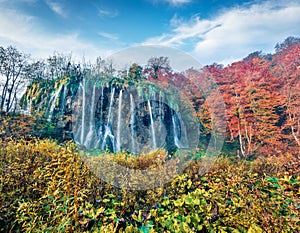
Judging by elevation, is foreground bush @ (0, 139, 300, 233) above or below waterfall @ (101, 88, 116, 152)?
below

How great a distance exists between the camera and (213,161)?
2.73 m

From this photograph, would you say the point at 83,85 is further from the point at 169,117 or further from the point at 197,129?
the point at 197,129

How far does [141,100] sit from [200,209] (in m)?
6.13

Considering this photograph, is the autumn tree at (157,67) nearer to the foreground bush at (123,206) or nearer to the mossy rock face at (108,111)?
the mossy rock face at (108,111)

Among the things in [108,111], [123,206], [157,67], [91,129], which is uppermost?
[157,67]

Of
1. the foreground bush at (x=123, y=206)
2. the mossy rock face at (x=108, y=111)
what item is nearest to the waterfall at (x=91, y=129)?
the mossy rock face at (x=108, y=111)

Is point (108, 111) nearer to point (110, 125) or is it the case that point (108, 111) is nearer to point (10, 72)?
point (110, 125)

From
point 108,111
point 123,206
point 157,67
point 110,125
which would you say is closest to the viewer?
point 123,206

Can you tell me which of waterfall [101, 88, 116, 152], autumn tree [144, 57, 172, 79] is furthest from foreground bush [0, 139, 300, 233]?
waterfall [101, 88, 116, 152]

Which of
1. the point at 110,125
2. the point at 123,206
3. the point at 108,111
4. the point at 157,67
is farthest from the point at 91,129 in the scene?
the point at 123,206

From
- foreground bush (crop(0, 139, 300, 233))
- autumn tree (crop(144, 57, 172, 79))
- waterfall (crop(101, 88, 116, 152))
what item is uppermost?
autumn tree (crop(144, 57, 172, 79))

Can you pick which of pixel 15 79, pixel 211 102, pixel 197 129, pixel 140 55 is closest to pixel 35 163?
A: pixel 140 55

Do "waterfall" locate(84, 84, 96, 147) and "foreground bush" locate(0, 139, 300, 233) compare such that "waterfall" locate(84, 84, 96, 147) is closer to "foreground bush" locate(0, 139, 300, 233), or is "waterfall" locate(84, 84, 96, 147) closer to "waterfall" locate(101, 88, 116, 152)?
"waterfall" locate(101, 88, 116, 152)

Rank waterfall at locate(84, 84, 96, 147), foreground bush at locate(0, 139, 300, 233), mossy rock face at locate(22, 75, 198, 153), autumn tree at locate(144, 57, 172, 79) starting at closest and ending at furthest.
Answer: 1. foreground bush at locate(0, 139, 300, 233)
2. autumn tree at locate(144, 57, 172, 79)
3. waterfall at locate(84, 84, 96, 147)
4. mossy rock face at locate(22, 75, 198, 153)
